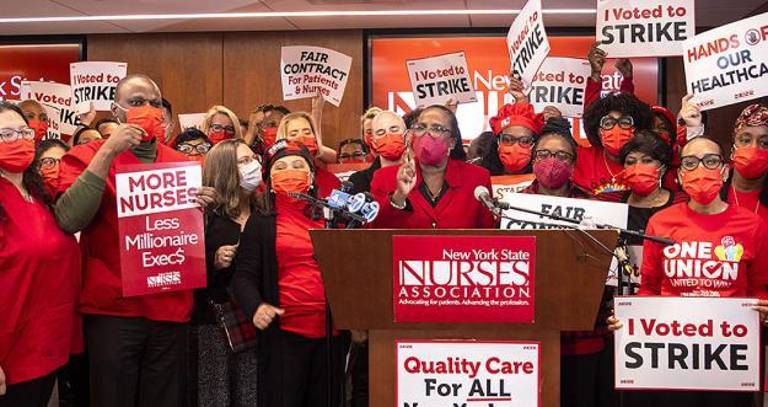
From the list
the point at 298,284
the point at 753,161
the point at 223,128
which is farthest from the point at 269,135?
the point at 753,161

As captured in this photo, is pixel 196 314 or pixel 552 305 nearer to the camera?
pixel 552 305

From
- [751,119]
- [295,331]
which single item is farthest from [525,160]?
[295,331]

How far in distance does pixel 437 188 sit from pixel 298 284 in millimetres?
799

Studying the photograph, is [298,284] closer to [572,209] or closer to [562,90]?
[572,209]

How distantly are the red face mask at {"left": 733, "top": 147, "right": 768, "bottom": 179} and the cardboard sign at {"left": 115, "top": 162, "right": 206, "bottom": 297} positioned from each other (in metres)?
2.61

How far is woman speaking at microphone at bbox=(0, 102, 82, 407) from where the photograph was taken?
317 cm

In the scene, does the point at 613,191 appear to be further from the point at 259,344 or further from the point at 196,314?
the point at 196,314

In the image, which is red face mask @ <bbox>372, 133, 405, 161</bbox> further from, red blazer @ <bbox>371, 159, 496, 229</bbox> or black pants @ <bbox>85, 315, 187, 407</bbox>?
black pants @ <bbox>85, 315, 187, 407</bbox>

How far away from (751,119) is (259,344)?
2.70 metres

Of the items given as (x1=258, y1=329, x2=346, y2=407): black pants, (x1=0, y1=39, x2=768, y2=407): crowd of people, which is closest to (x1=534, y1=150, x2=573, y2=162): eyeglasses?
(x1=0, y1=39, x2=768, y2=407): crowd of people

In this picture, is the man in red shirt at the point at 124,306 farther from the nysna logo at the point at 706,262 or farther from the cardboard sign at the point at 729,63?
the cardboard sign at the point at 729,63

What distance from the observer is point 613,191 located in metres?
4.30

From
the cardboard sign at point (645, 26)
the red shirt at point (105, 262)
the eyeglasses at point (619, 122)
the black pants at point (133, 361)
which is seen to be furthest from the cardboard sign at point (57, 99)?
the eyeglasses at point (619, 122)

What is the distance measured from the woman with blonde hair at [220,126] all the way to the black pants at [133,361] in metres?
2.70
